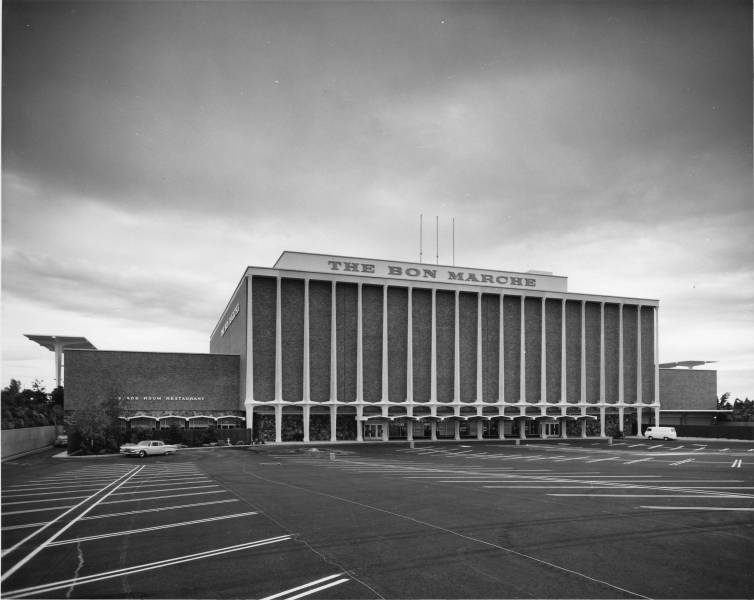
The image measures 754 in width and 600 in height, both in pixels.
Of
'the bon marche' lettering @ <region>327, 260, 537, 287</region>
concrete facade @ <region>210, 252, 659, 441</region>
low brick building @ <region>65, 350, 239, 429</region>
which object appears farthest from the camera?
'the bon marche' lettering @ <region>327, 260, 537, 287</region>

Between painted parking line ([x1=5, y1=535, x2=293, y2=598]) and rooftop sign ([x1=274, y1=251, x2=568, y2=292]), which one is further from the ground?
rooftop sign ([x1=274, y1=251, x2=568, y2=292])

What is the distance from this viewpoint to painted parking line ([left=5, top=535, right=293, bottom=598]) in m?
9.93

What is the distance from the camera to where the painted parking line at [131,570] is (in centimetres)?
993

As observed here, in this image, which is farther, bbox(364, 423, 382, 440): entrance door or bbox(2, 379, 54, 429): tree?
bbox(364, 423, 382, 440): entrance door

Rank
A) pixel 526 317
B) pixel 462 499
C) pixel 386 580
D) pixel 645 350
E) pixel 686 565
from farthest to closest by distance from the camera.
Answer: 1. pixel 645 350
2. pixel 526 317
3. pixel 462 499
4. pixel 686 565
5. pixel 386 580

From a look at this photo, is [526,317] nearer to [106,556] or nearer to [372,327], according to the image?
[372,327]

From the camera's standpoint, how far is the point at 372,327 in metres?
71.6

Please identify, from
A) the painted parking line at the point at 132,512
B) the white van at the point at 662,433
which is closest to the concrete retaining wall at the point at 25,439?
the painted parking line at the point at 132,512

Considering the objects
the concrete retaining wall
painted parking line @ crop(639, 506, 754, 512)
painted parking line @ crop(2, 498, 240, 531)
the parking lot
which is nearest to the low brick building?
the concrete retaining wall

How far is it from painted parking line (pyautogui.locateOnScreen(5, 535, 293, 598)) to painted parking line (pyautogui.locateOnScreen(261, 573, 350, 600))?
2746 mm

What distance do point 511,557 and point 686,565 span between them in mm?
3099

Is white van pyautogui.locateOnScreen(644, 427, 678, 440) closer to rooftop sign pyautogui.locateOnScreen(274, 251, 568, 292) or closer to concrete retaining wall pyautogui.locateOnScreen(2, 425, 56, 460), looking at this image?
rooftop sign pyautogui.locateOnScreen(274, 251, 568, 292)

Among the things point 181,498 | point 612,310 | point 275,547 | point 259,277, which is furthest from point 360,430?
point 275,547

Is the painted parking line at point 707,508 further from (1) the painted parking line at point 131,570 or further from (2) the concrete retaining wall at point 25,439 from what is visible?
(2) the concrete retaining wall at point 25,439
